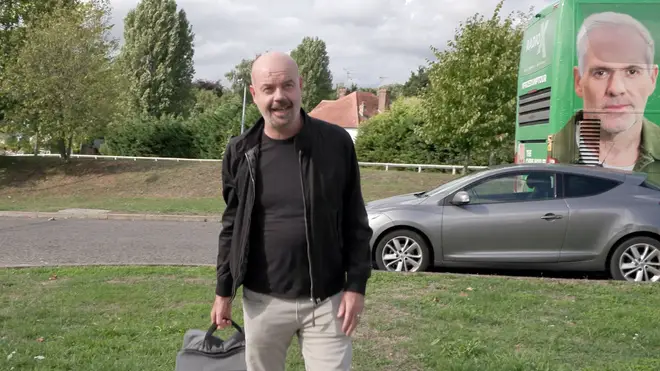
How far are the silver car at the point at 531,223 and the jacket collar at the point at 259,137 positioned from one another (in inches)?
230

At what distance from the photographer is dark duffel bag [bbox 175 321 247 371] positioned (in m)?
2.90

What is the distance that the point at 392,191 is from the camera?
72.5 ft

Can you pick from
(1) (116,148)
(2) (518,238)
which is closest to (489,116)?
(2) (518,238)

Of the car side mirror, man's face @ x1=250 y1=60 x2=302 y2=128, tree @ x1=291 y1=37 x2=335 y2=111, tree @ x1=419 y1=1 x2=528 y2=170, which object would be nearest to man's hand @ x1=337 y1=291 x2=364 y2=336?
man's face @ x1=250 y1=60 x2=302 y2=128

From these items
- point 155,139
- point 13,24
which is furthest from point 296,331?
point 155,139

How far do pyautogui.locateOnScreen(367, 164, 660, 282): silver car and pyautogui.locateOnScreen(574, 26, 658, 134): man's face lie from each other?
1.12m

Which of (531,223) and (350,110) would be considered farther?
(350,110)

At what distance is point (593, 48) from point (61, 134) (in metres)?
22.9

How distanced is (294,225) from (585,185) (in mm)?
6559

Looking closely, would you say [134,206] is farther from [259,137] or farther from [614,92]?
[259,137]

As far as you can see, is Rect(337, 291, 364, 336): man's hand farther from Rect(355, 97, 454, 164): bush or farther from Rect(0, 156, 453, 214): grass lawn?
Rect(355, 97, 454, 164): bush

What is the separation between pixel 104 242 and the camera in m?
11.5

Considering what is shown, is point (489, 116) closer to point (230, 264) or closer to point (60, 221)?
point (60, 221)

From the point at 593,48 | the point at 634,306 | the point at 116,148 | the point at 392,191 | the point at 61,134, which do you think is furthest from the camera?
the point at 116,148
